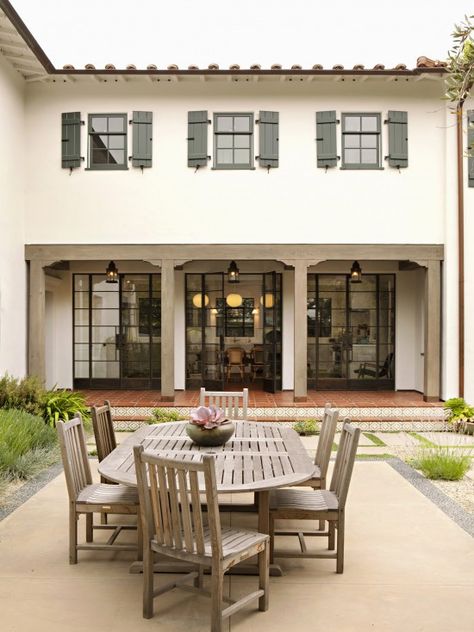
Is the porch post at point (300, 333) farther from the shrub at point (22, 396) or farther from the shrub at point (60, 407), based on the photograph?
the shrub at point (22, 396)

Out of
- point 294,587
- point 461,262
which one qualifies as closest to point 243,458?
point 294,587

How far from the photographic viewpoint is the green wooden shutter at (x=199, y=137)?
11.7 meters

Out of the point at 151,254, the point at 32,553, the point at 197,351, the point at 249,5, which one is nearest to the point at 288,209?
the point at 151,254

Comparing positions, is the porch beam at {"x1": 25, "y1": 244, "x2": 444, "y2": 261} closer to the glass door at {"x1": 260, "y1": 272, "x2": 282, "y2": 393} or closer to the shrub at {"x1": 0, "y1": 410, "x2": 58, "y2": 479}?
the glass door at {"x1": 260, "y1": 272, "x2": 282, "y2": 393}

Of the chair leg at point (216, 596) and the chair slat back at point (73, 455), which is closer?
the chair leg at point (216, 596)

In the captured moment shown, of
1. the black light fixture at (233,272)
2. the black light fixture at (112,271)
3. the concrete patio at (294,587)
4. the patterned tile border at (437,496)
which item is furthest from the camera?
the black light fixture at (112,271)

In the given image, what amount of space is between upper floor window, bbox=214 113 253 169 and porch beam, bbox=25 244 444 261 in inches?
63.0

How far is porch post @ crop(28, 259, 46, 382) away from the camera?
11805mm

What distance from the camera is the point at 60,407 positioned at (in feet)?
31.6

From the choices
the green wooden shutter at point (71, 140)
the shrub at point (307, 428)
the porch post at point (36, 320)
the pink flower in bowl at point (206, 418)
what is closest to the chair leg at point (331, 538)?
the pink flower in bowl at point (206, 418)

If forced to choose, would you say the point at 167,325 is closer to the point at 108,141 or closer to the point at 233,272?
the point at 233,272

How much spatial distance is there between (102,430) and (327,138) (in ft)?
26.7

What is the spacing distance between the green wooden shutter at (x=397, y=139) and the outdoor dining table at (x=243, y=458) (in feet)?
24.2

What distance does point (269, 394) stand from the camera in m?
12.7
